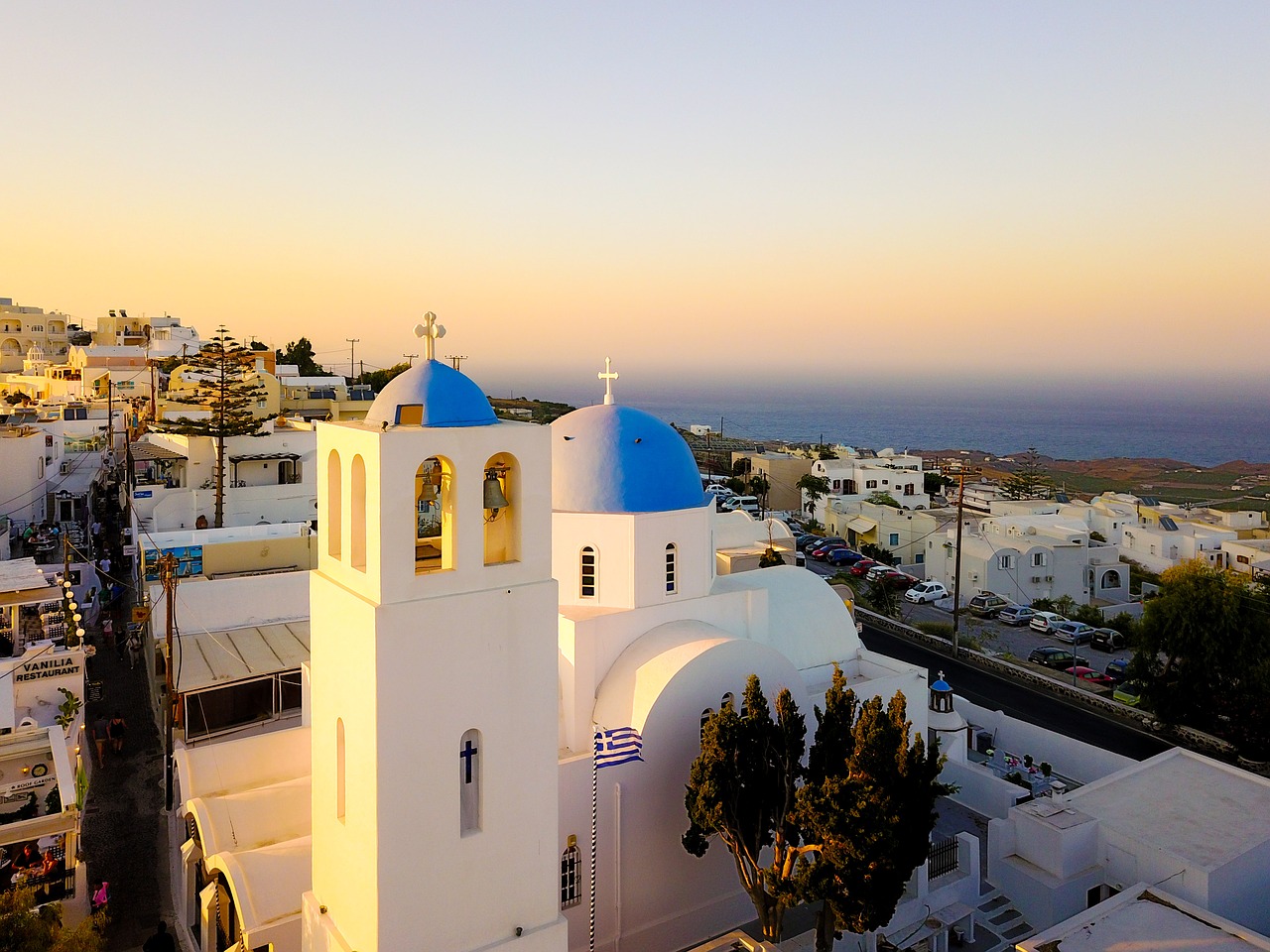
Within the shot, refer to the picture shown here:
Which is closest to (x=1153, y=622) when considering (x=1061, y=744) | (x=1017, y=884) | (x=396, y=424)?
(x=1061, y=744)

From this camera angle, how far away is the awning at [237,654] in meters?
15.6

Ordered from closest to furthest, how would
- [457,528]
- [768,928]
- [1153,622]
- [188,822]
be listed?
[457,528] < [768,928] < [188,822] < [1153,622]

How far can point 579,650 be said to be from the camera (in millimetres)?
12352

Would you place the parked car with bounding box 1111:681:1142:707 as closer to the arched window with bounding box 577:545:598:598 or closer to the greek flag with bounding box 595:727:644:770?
the arched window with bounding box 577:545:598:598

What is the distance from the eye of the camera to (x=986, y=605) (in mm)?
32750

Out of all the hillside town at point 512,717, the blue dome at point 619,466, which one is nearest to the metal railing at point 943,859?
the hillside town at point 512,717

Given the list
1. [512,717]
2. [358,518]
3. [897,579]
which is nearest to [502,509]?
[358,518]

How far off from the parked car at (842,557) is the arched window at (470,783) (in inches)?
1254

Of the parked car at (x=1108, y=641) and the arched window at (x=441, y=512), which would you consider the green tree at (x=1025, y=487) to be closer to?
the parked car at (x=1108, y=641)

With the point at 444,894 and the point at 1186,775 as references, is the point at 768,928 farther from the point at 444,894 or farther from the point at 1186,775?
the point at 1186,775

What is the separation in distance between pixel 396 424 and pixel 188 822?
756 centimetres

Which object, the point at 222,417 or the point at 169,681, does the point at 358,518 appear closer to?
the point at 169,681

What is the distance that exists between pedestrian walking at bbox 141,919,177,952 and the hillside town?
0.98 feet

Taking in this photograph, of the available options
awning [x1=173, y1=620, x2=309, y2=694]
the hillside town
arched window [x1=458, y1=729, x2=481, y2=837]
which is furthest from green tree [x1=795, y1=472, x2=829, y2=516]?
arched window [x1=458, y1=729, x2=481, y2=837]
